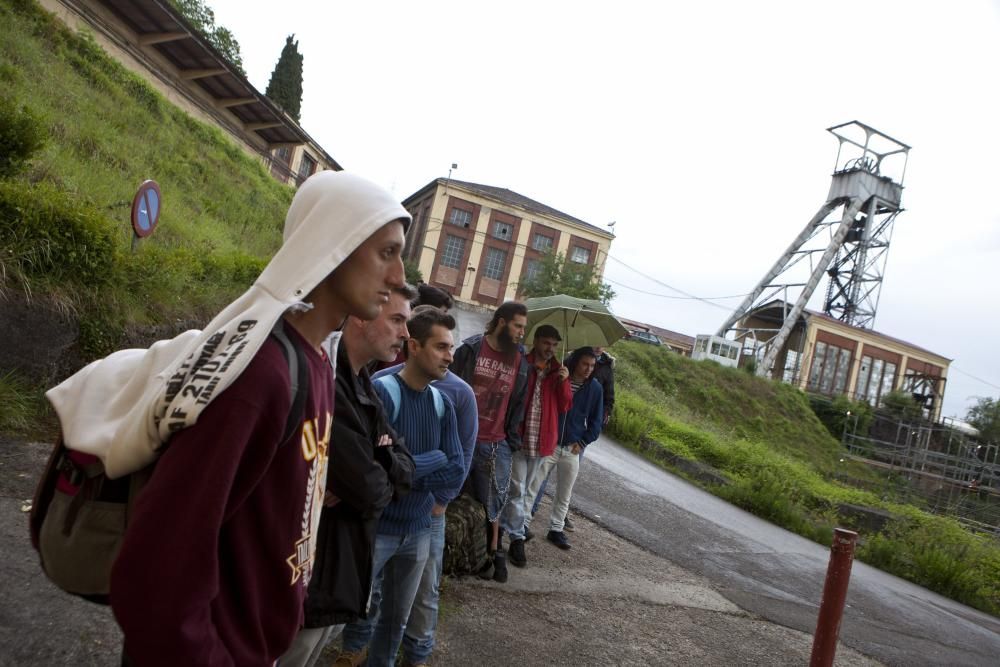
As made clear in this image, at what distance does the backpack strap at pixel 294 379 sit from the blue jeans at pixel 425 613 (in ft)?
6.87

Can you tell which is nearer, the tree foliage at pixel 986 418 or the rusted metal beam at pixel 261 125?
the rusted metal beam at pixel 261 125

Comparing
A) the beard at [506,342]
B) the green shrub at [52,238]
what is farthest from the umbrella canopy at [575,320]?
the green shrub at [52,238]

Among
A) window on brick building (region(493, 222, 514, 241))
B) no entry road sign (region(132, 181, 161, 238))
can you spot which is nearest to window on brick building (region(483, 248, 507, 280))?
window on brick building (region(493, 222, 514, 241))

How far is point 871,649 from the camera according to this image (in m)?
5.94

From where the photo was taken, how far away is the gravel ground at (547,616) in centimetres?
295

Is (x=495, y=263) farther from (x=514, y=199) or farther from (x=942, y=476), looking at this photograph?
(x=942, y=476)

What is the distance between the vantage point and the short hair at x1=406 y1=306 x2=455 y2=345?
324 cm

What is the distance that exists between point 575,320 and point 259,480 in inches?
232

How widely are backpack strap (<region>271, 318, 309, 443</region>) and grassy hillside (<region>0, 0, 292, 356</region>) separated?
4.60 meters

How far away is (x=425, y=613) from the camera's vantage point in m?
3.34

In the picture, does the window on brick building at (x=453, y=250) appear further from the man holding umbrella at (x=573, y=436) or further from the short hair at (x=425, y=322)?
the short hair at (x=425, y=322)

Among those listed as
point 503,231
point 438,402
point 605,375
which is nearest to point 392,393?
point 438,402

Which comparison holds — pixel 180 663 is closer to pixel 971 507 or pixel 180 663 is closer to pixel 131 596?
pixel 131 596

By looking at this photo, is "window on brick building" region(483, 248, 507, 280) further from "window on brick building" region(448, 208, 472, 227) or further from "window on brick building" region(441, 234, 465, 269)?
"window on brick building" region(448, 208, 472, 227)
